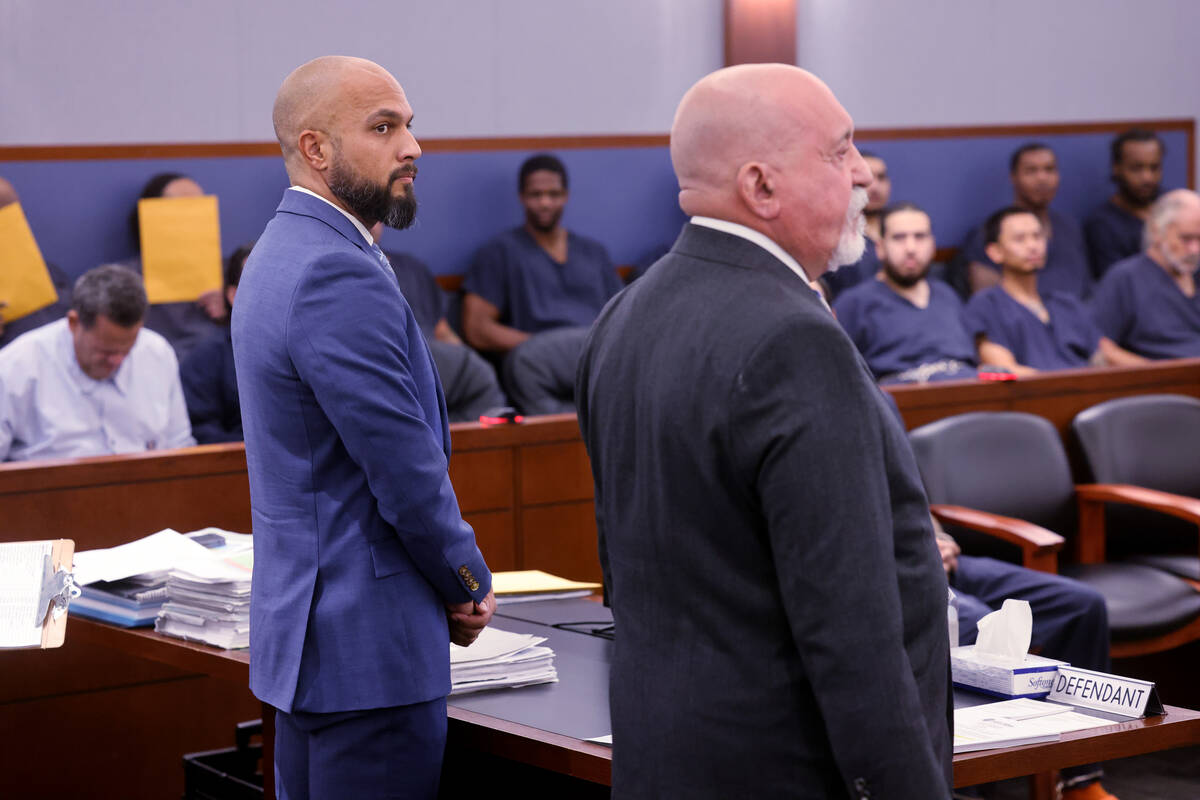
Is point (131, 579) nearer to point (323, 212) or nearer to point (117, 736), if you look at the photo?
point (117, 736)

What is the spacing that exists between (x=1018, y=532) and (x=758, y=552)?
2.15 meters

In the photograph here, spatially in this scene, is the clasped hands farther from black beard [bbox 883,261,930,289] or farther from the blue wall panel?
black beard [bbox 883,261,930,289]

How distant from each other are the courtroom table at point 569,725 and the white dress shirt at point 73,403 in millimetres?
1394

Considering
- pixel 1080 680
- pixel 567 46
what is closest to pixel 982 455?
pixel 1080 680

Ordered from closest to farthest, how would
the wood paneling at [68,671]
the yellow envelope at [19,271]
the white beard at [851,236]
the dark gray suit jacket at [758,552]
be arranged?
the dark gray suit jacket at [758,552] < the white beard at [851,236] < the wood paneling at [68,671] < the yellow envelope at [19,271]

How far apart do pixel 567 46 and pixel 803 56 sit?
3.43 ft

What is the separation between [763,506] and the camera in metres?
1.18

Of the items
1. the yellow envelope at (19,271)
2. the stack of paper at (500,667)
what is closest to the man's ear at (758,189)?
the stack of paper at (500,667)

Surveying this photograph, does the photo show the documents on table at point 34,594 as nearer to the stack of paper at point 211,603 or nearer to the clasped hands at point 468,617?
the stack of paper at point 211,603

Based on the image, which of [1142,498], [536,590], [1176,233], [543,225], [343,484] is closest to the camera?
[343,484]

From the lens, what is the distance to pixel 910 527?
4.13 feet

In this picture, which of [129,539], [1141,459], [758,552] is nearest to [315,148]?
[758,552]

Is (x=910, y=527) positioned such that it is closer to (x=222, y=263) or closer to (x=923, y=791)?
(x=923, y=791)

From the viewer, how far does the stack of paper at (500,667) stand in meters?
1.92
